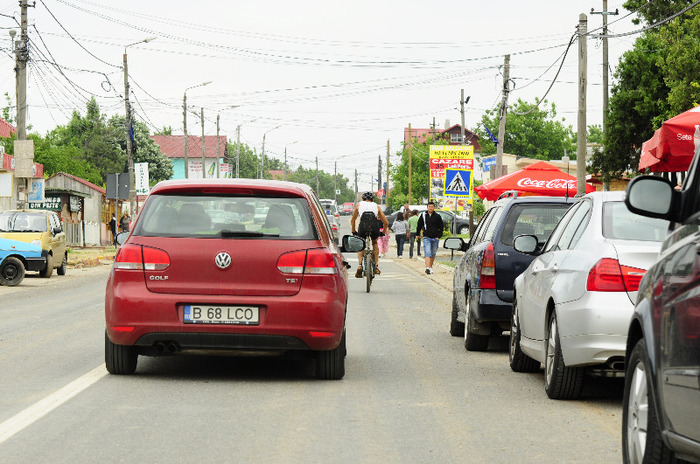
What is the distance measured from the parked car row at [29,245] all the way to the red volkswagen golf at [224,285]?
16.4 metres

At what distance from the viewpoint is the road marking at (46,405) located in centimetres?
666

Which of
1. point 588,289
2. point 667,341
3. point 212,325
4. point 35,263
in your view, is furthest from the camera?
point 35,263

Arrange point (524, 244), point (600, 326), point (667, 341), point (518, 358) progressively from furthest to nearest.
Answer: point (518, 358)
point (524, 244)
point (600, 326)
point (667, 341)

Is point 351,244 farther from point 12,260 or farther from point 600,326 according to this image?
point 12,260

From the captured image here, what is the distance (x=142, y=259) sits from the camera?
8586 millimetres

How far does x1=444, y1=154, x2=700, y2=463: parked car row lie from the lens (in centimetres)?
425

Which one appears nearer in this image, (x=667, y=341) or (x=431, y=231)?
(x=667, y=341)

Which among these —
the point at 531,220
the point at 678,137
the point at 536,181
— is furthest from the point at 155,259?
the point at 536,181

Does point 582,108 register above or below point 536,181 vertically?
above

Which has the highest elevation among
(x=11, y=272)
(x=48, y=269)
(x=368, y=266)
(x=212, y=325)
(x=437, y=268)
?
(x=212, y=325)

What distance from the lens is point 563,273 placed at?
8.13 meters

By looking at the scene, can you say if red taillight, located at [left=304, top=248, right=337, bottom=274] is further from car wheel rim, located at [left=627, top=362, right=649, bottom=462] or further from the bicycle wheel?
the bicycle wheel

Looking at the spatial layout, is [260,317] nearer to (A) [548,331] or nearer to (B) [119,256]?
(B) [119,256]

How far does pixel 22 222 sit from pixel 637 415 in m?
24.2
